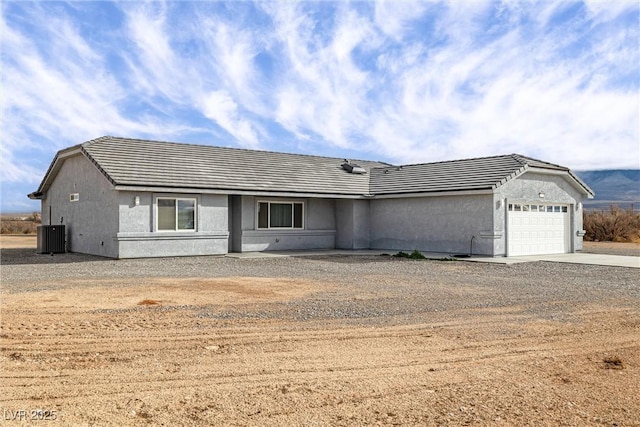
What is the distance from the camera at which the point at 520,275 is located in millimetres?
15812

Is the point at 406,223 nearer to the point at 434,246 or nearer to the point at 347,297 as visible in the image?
the point at 434,246

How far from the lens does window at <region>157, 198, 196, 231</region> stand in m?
21.2

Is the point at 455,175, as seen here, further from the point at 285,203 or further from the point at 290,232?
the point at 290,232

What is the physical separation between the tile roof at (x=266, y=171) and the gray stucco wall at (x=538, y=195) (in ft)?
1.45

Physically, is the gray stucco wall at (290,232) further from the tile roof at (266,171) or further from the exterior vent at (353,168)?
the exterior vent at (353,168)

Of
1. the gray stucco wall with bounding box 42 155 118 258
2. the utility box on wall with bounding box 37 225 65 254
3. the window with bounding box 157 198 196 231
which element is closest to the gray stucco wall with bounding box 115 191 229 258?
the window with bounding box 157 198 196 231

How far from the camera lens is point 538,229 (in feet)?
77.5

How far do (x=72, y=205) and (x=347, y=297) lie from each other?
17.3m

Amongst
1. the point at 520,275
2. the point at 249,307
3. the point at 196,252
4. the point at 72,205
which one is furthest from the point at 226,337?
the point at 72,205

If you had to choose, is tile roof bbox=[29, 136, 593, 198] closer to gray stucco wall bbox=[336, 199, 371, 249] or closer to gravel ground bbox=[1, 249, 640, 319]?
gray stucco wall bbox=[336, 199, 371, 249]

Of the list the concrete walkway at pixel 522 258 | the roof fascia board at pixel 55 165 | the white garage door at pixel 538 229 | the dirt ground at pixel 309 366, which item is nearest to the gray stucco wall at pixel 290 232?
the concrete walkway at pixel 522 258

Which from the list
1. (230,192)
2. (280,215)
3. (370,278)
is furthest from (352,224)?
(370,278)

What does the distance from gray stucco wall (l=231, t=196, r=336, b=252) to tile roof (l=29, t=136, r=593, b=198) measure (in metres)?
1.07

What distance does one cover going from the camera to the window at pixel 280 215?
81.6 ft
